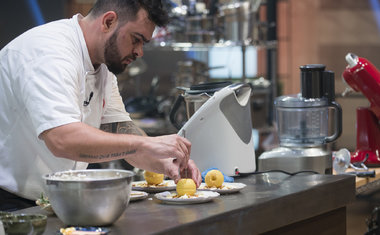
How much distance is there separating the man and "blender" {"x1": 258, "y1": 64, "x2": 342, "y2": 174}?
0.85m

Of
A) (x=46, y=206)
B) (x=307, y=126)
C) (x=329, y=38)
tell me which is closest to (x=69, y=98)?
(x=46, y=206)

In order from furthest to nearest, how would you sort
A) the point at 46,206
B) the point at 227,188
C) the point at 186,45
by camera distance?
the point at 186,45 < the point at 227,188 < the point at 46,206

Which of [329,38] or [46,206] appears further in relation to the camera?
[329,38]

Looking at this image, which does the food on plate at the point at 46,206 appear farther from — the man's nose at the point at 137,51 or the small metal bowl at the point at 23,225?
the man's nose at the point at 137,51

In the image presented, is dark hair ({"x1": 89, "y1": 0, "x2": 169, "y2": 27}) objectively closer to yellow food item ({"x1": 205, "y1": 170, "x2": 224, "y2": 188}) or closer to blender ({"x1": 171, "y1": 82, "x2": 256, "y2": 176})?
→ blender ({"x1": 171, "y1": 82, "x2": 256, "y2": 176})

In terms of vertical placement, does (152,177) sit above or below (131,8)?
below

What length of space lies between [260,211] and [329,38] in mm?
6373

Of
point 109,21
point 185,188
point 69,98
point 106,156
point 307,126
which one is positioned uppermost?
point 109,21

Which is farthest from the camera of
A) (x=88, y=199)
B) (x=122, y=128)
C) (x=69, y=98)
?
(x=122, y=128)

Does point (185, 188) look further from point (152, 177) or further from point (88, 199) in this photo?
point (88, 199)

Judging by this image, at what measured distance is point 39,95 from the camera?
1.83 metres

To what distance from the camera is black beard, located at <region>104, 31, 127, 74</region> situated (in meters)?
2.16

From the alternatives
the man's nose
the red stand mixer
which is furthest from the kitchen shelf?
the man's nose

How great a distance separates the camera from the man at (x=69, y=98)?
5.92 ft
